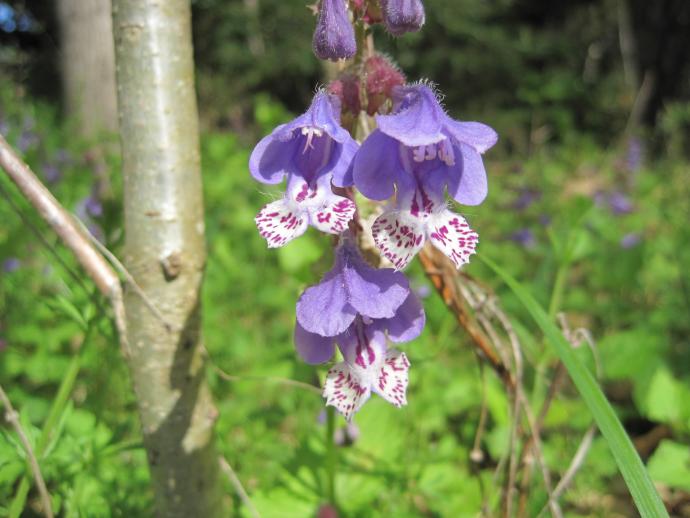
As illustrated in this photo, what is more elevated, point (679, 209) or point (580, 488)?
point (580, 488)

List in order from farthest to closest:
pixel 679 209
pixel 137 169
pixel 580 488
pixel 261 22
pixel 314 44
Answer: pixel 261 22, pixel 679 209, pixel 580 488, pixel 137 169, pixel 314 44

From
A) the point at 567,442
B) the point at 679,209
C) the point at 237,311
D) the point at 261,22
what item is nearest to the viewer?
the point at 567,442

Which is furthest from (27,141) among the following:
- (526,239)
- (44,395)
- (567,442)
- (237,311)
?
(567,442)

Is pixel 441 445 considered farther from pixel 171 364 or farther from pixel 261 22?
pixel 261 22

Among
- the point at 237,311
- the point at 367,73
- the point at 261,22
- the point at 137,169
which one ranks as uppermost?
the point at 367,73

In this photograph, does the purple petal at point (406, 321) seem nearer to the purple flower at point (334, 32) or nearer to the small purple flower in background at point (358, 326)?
the small purple flower in background at point (358, 326)

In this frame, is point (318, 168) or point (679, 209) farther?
point (679, 209)

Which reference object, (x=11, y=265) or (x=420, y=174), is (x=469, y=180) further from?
(x=11, y=265)

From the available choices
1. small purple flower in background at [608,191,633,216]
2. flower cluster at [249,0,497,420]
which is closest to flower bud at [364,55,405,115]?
flower cluster at [249,0,497,420]
